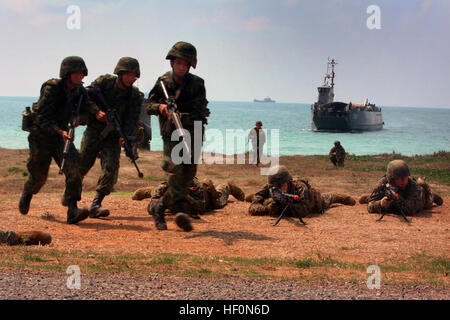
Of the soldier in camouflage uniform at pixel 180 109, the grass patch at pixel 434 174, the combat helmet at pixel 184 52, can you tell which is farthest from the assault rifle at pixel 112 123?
the grass patch at pixel 434 174

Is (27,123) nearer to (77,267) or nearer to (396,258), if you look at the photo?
(77,267)

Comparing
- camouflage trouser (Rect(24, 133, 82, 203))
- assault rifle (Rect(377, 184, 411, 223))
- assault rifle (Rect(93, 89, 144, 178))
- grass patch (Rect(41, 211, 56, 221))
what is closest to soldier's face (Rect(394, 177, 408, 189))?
assault rifle (Rect(377, 184, 411, 223))

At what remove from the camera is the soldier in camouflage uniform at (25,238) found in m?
7.23

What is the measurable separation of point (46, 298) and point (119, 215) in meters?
5.13

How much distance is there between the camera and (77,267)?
600cm

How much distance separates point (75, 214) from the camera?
8.72m

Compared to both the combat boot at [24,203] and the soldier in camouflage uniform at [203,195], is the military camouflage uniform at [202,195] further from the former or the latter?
the combat boot at [24,203]

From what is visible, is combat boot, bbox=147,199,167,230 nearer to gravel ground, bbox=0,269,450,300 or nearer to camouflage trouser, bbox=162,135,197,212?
camouflage trouser, bbox=162,135,197,212

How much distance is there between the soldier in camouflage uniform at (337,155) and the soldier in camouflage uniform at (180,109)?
15.4 metres

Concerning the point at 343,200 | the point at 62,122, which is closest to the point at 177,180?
the point at 62,122

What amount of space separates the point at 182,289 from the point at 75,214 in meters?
3.99

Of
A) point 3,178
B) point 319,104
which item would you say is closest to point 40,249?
point 3,178

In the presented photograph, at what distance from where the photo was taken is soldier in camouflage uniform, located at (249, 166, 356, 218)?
32.0 ft
